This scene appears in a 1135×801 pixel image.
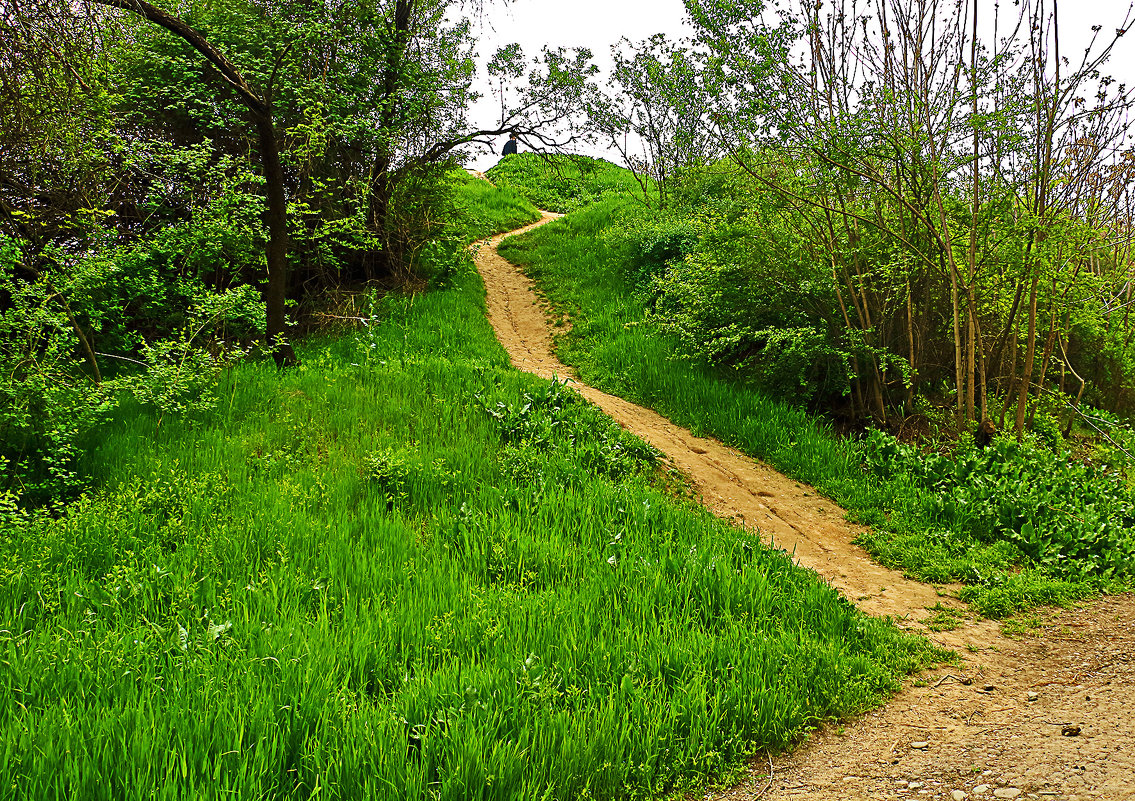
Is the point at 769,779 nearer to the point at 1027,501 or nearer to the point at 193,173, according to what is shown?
the point at 1027,501

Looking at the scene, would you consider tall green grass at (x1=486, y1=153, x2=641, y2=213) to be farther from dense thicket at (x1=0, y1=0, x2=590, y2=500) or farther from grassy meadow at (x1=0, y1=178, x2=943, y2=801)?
grassy meadow at (x1=0, y1=178, x2=943, y2=801)

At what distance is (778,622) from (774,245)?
21.7ft

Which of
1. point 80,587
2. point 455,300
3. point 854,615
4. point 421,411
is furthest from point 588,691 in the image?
point 455,300

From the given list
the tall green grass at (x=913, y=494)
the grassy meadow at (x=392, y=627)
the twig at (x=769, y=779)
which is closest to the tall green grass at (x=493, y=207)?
the tall green grass at (x=913, y=494)

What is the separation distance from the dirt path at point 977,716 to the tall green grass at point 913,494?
36 centimetres

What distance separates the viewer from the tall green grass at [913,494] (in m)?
5.36

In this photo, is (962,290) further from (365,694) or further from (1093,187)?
(365,694)

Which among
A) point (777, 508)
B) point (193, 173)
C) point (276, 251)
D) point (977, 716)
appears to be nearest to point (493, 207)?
point (193, 173)

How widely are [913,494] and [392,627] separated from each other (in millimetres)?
5811

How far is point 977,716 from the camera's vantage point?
3.47 meters

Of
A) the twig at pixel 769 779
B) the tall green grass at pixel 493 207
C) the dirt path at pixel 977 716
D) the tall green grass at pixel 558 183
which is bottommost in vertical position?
the twig at pixel 769 779

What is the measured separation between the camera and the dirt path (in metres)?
2.85

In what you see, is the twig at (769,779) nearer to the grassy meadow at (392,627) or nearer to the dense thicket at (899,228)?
the grassy meadow at (392,627)

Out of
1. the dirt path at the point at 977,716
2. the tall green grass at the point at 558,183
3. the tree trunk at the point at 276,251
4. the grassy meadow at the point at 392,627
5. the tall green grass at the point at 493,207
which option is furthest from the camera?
the tall green grass at the point at 558,183
